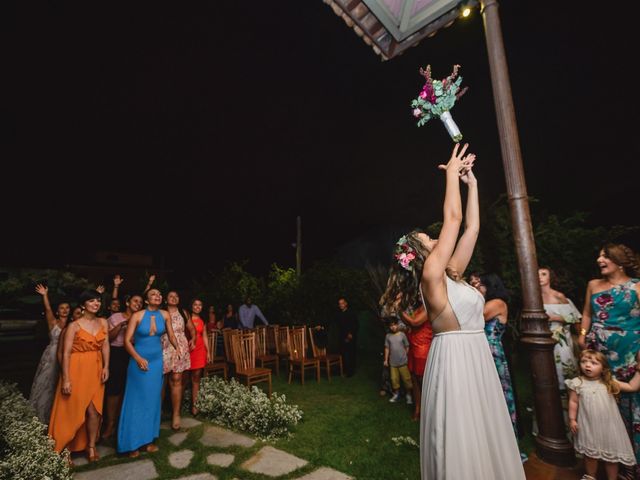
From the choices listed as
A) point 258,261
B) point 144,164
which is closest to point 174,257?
point 258,261

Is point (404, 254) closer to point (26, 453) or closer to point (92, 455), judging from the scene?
point (26, 453)

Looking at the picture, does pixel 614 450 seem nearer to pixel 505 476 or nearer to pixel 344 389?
pixel 505 476

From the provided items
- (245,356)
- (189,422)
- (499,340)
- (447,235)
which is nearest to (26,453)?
(189,422)

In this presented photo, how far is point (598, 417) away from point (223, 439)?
429cm

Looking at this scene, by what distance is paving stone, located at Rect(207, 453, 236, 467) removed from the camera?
3.81 metres

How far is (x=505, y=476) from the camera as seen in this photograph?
5.46ft

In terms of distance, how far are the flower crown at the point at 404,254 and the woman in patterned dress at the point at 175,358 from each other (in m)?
4.23

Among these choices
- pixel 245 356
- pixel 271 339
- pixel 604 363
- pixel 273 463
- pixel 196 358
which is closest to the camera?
pixel 604 363

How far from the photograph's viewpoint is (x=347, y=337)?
28.7ft

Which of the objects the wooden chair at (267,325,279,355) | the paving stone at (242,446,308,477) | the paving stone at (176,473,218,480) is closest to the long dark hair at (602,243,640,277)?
the paving stone at (242,446,308,477)

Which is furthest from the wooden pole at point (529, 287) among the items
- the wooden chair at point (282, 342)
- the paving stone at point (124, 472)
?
the wooden chair at point (282, 342)

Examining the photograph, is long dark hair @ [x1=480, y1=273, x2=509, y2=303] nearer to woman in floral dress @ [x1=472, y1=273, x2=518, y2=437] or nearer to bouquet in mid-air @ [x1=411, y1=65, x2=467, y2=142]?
woman in floral dress @ [x1=472, y1=273, x2=518, y2=437]

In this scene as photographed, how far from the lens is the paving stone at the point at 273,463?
11.8ft

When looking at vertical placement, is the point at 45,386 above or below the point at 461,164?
below
